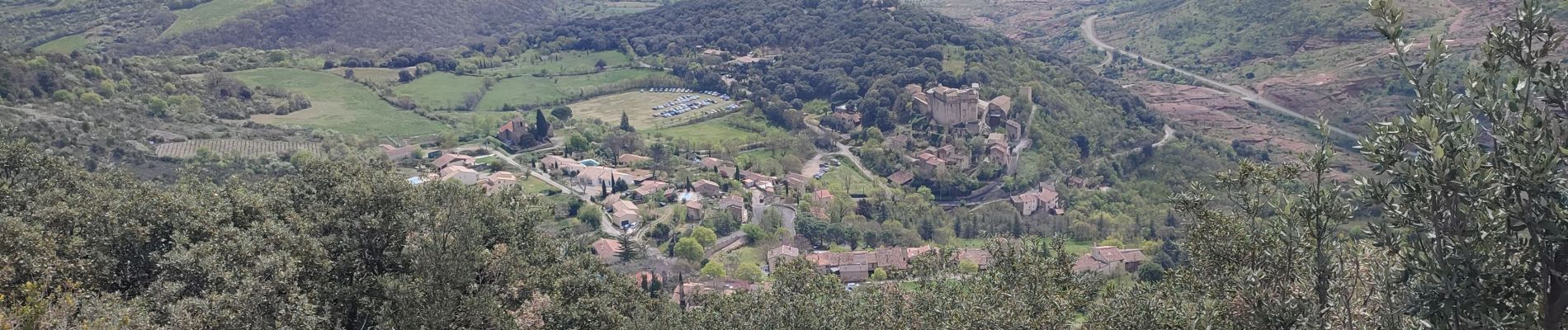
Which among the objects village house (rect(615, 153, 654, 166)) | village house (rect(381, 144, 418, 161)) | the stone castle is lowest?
the stone castle

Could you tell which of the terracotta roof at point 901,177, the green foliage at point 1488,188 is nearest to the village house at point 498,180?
the terracotta roof at point 901,177

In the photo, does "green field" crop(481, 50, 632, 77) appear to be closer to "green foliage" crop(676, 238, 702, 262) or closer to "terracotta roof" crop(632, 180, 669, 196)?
"terracotta roof" crop(632, 180, 669, 196)

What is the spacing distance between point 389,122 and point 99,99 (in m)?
15.6

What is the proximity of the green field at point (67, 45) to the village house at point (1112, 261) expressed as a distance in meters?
74.2

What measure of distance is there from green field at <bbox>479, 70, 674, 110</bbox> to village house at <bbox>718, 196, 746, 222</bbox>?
94.4 feet

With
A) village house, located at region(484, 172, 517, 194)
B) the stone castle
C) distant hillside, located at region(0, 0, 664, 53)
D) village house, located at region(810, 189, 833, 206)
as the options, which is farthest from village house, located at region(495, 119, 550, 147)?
distant hillside, located at region(0, 0, 664, 53)

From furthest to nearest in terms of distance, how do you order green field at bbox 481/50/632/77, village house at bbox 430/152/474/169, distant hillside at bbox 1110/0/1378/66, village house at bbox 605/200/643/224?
green field at bbox 481/50/632/77 < distant hillside at bbox 1110/0/1378/66 < village house at bbox 430/152/474/169 < village house at bbox 605/200/643/224

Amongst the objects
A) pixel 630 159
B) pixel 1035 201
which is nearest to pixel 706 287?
pixel 630 159

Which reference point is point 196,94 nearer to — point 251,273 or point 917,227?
point 917,227

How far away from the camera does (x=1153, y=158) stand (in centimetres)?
5462

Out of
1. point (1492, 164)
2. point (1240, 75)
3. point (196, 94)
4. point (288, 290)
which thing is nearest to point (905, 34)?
point (1240, 75)

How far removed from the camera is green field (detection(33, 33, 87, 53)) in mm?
75425

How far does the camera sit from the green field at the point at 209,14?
3413 inches

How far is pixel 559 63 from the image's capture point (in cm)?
8619
